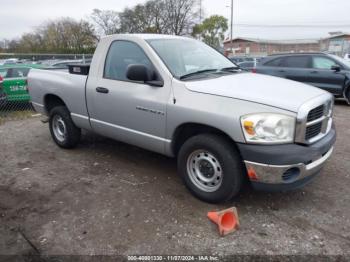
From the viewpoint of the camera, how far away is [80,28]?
49844 mm

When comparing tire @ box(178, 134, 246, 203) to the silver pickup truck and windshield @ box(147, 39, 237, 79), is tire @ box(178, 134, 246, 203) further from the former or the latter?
windshield @ box(147, 39, 237, 79)

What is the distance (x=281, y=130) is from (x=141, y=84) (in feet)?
5.80

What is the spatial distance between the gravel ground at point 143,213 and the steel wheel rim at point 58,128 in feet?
2.05

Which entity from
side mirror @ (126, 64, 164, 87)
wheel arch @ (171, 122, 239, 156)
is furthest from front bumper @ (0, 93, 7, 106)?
wheel arch @ (171, 122, 239, 156)

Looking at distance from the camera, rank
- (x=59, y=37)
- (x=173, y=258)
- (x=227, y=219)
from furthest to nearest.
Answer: (x=59, y=37), (x=227, y=219), (x=173, y=258)

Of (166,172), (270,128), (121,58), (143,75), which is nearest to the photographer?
(270,128)

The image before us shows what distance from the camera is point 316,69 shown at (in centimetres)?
1005

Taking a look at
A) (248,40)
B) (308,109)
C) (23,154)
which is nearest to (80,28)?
(248,40)

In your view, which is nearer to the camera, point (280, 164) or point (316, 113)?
point (280, 164)

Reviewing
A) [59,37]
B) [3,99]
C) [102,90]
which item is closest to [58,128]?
[102,90]

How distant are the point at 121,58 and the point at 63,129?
1.97 metres

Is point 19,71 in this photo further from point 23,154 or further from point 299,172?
point 299,172

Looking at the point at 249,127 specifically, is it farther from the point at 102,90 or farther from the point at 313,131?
the point at 102,90

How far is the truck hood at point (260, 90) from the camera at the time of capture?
3.15 meters
